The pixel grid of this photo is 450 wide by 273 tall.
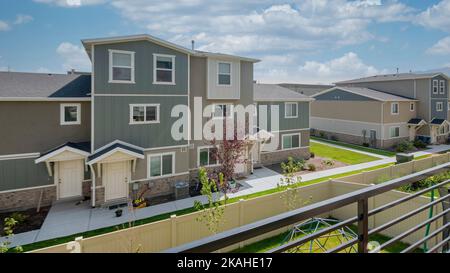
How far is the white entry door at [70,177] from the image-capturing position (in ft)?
48.9

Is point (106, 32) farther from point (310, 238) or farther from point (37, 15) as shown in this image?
point (310, 238)

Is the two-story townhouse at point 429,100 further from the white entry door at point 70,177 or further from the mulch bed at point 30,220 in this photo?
the mulch bed at point 30,220

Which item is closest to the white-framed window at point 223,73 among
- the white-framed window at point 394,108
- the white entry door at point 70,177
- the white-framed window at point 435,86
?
the white entry door at point 70,177

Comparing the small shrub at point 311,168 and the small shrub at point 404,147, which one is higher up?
the small shrub at point 404,147

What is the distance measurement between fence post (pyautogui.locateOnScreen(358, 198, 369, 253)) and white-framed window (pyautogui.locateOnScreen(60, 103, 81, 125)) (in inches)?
627

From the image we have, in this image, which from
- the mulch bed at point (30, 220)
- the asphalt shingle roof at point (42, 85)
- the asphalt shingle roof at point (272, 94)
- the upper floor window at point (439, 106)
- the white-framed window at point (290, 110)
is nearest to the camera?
the mulch bed at point (30, 220)

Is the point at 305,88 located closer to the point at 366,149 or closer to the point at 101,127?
the point at 366,149

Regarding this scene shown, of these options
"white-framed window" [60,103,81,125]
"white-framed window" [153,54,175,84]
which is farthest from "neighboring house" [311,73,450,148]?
"white-framed window" [60,103,81,125]

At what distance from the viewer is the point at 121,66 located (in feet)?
49.2

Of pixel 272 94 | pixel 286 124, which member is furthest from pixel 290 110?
pixel 272 94

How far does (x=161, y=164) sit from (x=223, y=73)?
22.8 feet

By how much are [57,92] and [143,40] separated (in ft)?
17.1

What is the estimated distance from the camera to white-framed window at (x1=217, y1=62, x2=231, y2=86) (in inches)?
727

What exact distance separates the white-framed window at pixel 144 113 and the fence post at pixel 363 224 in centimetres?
1460
